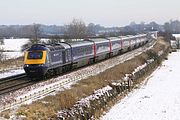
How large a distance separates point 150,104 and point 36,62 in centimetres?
977

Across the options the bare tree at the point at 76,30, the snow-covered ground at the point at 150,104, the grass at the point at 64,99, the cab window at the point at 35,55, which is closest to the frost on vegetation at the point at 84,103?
the grass at the point at 64,99

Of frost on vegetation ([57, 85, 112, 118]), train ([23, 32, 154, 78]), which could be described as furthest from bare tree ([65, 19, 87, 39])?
frost on vegetation ([57, 85, 112, 118])

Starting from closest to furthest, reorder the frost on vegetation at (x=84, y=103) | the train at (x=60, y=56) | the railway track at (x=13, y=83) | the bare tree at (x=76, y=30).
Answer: the frost on vegetation at (x=84, y=103) < the railway track at (x=13, y=83) < the train at (x=60, y=56) < the bare tree at (x=76, y=30)

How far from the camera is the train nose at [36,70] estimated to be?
3052cm

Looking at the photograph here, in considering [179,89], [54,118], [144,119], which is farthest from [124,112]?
[179,89]

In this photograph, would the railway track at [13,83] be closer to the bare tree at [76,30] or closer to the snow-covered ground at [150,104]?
the snow-covered ground at [150,104]

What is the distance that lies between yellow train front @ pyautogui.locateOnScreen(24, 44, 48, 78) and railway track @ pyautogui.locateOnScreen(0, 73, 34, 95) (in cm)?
90

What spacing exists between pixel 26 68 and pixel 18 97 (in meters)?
8.15

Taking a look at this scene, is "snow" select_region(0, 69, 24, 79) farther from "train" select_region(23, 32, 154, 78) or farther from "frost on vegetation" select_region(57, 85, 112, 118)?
"frost on vegetation" select_region(57, 85, 112, 118)

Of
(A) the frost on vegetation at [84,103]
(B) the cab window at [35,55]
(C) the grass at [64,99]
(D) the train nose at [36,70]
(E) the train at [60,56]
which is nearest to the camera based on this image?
(C) the grass at [64,99]

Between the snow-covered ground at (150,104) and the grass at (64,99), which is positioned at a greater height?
the grass at (64,99)

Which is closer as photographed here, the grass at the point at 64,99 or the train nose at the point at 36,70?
the grass at the point at 64,99

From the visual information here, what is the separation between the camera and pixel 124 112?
1013 inches

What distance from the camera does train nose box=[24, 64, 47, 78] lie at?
30.5 metres
